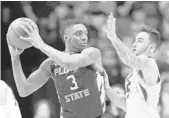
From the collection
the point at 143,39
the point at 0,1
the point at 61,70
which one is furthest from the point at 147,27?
the point at 0,1

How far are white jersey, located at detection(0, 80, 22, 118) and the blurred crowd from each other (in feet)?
0.66

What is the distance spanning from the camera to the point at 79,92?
322 centimetres

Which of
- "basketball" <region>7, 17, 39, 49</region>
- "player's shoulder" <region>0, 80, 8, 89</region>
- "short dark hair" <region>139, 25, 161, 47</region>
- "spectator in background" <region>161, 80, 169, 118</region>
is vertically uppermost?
"basketball" <region>7, 17, 39, 49</region>

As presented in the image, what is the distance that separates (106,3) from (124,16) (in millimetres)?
231

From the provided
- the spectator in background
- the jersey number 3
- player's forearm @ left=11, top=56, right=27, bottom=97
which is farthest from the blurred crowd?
the jersey number 3

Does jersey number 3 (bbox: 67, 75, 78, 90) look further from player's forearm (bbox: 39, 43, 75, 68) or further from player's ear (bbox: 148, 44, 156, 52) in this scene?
player's ear (bbox: 148, 44, 156, 52)

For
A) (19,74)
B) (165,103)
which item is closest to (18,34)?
(19,74)

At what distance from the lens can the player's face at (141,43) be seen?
11.9 feet

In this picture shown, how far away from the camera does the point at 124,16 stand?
402 centimetres

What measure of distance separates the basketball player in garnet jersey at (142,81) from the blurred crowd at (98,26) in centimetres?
21

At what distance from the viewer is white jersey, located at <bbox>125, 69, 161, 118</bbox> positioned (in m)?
3.55

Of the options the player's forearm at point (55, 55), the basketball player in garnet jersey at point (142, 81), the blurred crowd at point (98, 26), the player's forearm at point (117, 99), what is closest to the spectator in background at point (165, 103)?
the blurred crowd at point (98, 26)

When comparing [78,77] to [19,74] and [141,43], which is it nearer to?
[19,74]

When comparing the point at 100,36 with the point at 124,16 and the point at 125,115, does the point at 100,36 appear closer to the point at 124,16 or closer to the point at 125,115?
the point at 124,16
